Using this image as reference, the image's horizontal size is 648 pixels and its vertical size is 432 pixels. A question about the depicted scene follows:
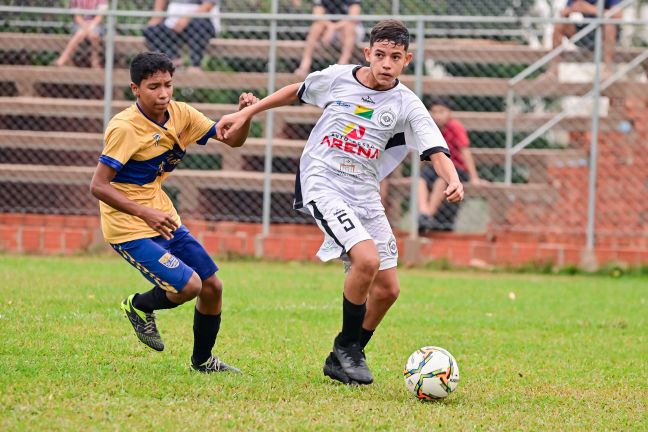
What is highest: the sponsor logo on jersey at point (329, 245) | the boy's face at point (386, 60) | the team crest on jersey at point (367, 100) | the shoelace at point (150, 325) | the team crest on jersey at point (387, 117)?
the boy's face at point (386, 60)

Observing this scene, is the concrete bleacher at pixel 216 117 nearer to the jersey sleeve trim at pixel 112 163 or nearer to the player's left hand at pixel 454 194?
the jersey sleeve trim at pixel 112 163

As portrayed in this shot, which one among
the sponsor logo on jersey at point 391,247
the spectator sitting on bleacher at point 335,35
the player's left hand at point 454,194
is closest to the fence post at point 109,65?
the spectator sitting on bleacher at point 335,35

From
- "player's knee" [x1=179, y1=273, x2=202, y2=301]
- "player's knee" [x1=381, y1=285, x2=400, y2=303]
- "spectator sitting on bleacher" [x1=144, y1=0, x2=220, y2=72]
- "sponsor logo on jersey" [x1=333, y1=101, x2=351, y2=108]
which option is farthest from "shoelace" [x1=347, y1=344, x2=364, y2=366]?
"spectator sitting on bleacher" [x1=144, y1=0, x2=220, y2=72]

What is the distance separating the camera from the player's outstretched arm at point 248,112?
233 inches

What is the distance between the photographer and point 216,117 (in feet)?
42.3

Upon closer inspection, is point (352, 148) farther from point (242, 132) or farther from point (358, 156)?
point (242, 132)

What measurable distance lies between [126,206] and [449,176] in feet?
5.46

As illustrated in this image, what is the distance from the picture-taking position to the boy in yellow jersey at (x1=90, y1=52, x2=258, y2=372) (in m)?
5.60

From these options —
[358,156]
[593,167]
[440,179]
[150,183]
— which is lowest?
[440,179]

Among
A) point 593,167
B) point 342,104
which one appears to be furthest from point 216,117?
point 342,104

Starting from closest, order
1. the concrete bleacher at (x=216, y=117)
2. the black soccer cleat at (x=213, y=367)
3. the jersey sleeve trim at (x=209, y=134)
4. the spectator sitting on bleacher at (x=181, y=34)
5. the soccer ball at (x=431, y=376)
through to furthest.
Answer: the soccer ball at (x=431, y=376) < the black soccer cleat at (x=213, y=367) < the jersey sleeve trim at (x=209, y=134) < the concrete bleacher at (x=216, y=117) < the spectator sitting on bleacher at (x=181, y=34)

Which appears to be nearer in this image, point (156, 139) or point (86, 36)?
point (156, 139)

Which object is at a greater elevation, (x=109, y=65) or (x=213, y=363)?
(x=109, y=65)

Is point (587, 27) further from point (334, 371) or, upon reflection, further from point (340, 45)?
point (334, 371)
